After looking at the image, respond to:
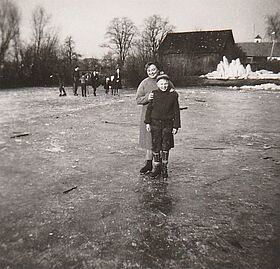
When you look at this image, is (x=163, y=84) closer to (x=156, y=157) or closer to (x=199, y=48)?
(x=156, y=157)

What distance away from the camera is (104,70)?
123ft

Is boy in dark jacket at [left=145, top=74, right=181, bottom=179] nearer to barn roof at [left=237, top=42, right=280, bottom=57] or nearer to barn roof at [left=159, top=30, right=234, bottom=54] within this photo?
barn roof at [left=159, top=30, right=234, bottom=54]

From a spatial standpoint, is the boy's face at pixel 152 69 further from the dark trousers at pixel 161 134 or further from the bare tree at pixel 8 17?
the bare tree at pixel 8 17

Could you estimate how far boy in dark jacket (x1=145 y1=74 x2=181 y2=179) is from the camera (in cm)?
473

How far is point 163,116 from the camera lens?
4.74m

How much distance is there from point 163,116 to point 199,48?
161ft

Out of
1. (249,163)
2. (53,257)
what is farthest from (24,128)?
(53,257)

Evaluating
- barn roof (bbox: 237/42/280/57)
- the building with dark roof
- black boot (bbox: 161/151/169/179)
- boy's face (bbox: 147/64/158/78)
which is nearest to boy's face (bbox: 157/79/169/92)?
boy's face (bbox: 147/64/158/78)

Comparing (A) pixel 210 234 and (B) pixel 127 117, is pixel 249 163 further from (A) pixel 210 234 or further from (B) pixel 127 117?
(B) pixel 127 117

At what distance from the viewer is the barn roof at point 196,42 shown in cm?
5072

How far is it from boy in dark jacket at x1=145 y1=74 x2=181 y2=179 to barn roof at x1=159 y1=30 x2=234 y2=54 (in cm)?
4775

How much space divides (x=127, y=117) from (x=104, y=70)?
26.9 meters

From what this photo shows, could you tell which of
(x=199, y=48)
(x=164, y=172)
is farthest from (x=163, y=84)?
(x=199, y=48)

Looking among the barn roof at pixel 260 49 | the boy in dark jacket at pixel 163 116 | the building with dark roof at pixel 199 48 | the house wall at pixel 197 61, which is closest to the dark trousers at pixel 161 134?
the boy in dark jacket at pixel 163 116
